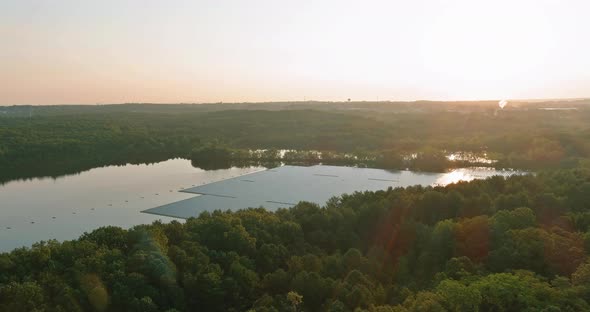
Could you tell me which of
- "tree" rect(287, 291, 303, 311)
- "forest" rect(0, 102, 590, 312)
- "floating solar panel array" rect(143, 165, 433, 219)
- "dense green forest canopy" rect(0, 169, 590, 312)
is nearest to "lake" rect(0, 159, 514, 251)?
"floating solar panel array" rect(143, 165, 433, 219)

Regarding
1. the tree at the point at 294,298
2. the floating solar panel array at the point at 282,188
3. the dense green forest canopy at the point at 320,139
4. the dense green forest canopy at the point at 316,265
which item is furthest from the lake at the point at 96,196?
the tree at the point at 294,298

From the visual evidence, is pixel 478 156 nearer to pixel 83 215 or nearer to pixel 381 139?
pixel 381 139

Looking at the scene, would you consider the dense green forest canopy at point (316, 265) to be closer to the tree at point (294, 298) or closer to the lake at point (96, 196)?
the tree at point (294, 298)

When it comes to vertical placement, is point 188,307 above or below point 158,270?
below

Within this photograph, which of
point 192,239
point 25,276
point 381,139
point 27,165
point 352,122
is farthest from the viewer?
point 352,122

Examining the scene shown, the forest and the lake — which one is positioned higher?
the forest

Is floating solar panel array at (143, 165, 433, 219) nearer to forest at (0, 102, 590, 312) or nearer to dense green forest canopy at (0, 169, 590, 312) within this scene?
forest at (0, 102, 590, 312)

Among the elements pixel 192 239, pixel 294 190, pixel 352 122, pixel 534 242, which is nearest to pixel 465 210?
pixel 534 242
